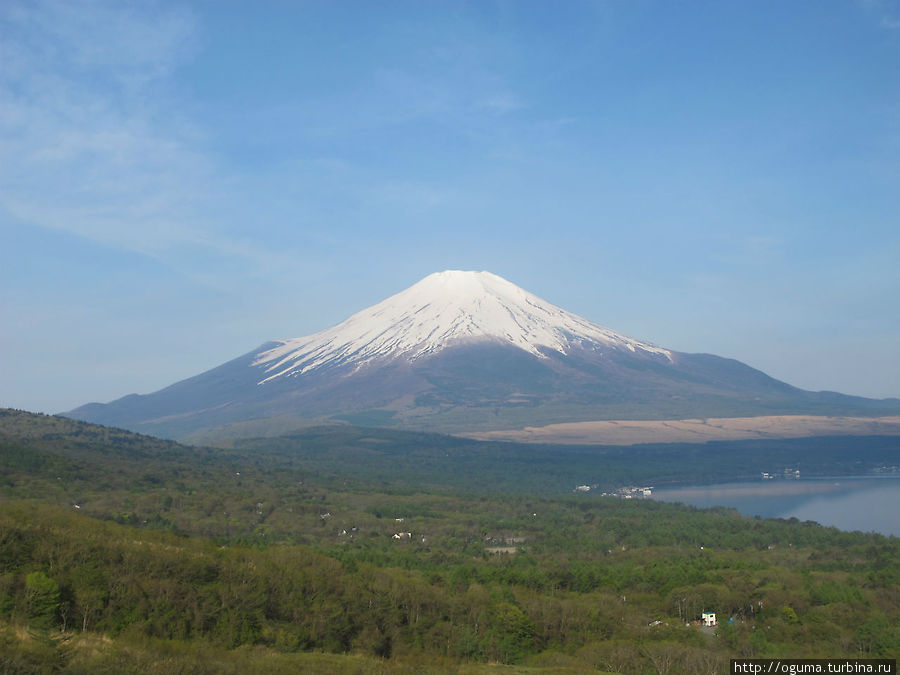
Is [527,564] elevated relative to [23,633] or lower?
lower

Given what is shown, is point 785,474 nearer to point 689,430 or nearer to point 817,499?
point 689,430

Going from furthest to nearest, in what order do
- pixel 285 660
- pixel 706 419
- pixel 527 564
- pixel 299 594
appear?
pixel 706 419
pixel 527 564
pixel 299 594
pixel 285 660

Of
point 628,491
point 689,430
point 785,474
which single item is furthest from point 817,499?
point 689,430

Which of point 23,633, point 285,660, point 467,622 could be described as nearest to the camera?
point 23,633

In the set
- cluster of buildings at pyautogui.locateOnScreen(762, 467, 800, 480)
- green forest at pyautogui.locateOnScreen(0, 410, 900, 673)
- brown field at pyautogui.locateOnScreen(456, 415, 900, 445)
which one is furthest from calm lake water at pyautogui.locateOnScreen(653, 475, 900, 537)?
brown field at pyautogui.locateOnScreen(456, 415, 900, 445)

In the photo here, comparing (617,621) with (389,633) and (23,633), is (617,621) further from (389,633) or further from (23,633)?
(23,633)

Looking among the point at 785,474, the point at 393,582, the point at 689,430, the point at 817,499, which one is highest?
the point at 689,430

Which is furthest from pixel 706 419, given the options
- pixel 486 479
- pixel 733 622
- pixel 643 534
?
pixel 733 622
